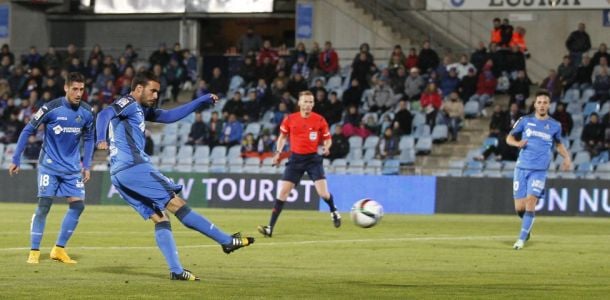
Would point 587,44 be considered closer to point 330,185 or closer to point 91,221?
point 330,185

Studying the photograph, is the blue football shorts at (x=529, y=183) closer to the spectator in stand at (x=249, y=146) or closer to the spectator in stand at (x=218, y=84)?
the spectator in stand at (x=249, y=146)

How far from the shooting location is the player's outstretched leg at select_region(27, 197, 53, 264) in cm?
1502

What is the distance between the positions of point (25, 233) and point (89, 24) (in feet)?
85.1

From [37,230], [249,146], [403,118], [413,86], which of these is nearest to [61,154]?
[37,230]

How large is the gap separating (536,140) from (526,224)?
1.37m

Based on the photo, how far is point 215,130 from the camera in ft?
115

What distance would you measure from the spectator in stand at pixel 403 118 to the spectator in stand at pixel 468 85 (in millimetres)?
1975

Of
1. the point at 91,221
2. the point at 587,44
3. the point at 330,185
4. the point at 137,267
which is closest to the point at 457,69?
the point at 587,44

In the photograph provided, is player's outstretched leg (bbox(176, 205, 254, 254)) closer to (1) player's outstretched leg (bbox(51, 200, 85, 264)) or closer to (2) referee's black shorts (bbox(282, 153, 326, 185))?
(1) player's outstretched leg (bbox(51, 200, 85, 264))

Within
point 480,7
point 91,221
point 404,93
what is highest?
point 480,7

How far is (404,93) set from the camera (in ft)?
114

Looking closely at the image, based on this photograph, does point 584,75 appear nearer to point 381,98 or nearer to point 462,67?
point 462,67

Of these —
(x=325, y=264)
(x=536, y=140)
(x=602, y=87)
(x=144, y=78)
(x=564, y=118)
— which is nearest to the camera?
(x=144, y=78)

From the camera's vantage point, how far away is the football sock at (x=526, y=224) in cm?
1854
